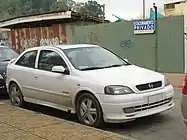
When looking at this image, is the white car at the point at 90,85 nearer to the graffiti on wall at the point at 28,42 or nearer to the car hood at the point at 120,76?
the car hood at the point at 120,76

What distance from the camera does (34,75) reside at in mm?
8492

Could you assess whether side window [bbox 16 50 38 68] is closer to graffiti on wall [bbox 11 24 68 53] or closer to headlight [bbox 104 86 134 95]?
headlight [bbox 104 86 134 95]

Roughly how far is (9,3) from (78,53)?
6232cm

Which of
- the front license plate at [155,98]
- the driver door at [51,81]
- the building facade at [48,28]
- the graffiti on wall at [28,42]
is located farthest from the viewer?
the graffiti on wall at [28,42]

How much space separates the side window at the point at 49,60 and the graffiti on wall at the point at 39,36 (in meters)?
16.0

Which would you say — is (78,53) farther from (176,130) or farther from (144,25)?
(144,25)

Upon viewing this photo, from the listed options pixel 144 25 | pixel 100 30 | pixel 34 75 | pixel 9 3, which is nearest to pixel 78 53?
pixel 34 75

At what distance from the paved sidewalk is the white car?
1.63 ft

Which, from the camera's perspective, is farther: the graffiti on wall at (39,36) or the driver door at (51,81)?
the graffiti on wall at (39,36)

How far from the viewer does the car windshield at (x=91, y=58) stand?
7701mm

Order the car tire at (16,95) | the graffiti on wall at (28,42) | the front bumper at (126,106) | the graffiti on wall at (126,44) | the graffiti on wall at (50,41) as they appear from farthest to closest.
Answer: the graffiti on wall at (28,42)
the graffiti on wall at (50,41)
the graffiti on wall at (126,44)
the car tire at (16,95)
the front bumper at (126,106)

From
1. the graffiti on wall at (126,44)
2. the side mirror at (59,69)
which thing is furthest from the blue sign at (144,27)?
the side mirror at (59,69)

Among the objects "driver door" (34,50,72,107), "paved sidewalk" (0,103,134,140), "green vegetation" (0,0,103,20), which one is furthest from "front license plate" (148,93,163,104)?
"green vegetation" (0,0,103,20)

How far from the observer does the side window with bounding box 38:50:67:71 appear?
803 centimetres
